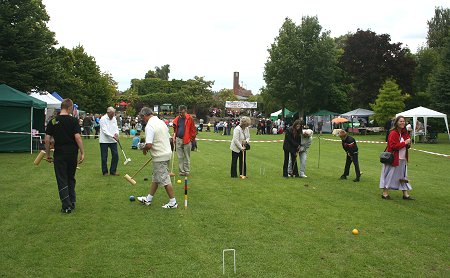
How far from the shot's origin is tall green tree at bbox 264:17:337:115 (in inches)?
1913

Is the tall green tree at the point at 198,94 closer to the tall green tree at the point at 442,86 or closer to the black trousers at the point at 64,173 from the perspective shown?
the tall green tree at the point at 442,86

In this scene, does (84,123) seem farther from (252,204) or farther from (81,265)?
(81,265)

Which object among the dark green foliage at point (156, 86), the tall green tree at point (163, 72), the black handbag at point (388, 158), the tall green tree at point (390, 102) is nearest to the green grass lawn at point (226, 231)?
the black handbag at point (388, 158)

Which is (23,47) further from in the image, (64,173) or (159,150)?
(159,150)

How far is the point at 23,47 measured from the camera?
23.8m

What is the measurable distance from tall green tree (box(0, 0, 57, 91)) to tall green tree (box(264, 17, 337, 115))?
94.9ft

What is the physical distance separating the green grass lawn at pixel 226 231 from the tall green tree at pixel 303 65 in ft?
124

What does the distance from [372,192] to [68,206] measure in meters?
7.12

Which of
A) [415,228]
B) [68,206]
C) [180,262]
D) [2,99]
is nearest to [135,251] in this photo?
[180,262]

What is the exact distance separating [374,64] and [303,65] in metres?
7.46

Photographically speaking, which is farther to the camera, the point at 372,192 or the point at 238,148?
the point at 238,148

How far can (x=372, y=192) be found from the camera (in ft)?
36.2

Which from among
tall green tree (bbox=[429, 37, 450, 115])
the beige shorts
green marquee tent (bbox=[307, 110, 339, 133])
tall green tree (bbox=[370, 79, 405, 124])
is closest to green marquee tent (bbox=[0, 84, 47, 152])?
the beige shorts

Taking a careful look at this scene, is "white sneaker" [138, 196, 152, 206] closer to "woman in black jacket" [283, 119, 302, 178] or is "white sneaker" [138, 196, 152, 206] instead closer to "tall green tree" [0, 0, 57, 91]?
"woman in black jacket" [283, 119, 302, 178]
